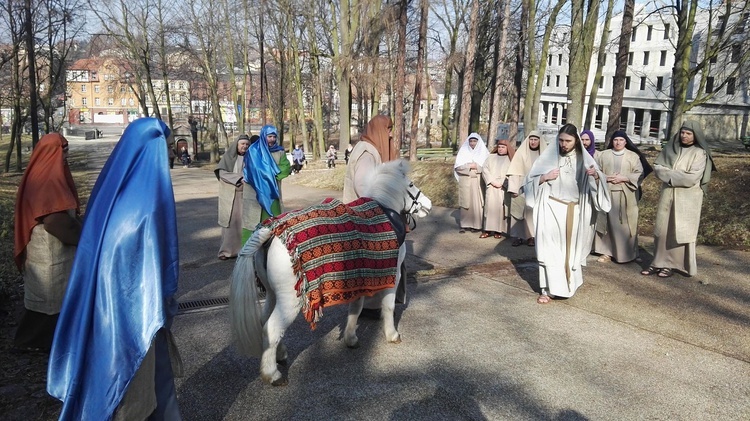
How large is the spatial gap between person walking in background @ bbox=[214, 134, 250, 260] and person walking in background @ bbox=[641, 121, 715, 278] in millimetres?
5429

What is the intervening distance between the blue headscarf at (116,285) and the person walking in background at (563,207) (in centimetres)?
446

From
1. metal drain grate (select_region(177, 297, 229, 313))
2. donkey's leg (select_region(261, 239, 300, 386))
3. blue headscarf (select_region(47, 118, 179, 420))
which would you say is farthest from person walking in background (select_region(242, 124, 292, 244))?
blue headscarf (select_region(47, 118, 179, 420))

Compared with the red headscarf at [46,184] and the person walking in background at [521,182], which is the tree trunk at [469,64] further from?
the red headscarf at [46,184]

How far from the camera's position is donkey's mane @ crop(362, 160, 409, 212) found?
179 inches

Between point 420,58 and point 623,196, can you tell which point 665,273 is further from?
point 420,58

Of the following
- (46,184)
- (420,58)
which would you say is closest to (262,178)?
(46,184)

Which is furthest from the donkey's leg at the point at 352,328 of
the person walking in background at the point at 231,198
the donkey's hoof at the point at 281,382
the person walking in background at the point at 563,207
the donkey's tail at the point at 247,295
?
the person walking in background at the point at 231,198

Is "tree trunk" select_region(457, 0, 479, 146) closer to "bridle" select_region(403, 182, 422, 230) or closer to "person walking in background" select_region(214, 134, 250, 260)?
"person walking in background" select_region(214, 134, 250, 260)

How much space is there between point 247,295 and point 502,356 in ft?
7.01

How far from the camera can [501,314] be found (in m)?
5.69

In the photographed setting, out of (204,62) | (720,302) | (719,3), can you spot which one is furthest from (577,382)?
(204,62)

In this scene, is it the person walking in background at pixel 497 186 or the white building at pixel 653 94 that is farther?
the white building at pixel 653 94

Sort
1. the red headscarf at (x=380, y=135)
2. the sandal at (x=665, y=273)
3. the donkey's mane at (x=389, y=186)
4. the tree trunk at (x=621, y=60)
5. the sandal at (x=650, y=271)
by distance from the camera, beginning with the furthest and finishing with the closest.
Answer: the tree trunk at (x=621, y=60)
the sandal at (x=650, y=271)
the sandal at (x=665, y=273)
the red headscarf at (x=380, y=135)
the donkey's mane at (x=389, y=186)

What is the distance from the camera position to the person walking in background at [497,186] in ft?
31.4
